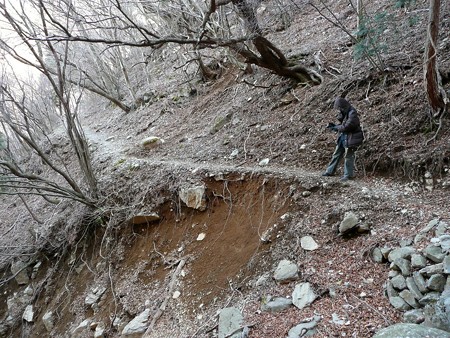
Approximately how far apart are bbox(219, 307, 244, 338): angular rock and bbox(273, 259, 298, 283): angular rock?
2.15 ft

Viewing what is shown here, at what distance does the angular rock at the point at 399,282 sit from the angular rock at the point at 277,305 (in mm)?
1127

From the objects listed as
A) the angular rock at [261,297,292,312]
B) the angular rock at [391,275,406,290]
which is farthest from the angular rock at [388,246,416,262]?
the angular rock at [261,297,292,312]

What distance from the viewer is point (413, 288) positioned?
286cm

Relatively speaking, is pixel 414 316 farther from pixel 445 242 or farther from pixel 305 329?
pixel 305 329

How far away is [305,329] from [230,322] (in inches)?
A: 37.9

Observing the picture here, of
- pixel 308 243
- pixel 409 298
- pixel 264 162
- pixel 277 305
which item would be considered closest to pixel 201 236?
pixel 264 162

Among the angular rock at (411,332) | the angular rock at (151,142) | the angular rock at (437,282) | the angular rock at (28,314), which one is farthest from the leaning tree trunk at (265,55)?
the angular rock at (28,314)

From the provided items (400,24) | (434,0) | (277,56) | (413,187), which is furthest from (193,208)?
(400,24)

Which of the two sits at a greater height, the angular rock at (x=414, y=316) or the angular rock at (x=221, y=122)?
the angular rock at (x=221, y=122)

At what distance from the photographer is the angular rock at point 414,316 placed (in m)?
2.62

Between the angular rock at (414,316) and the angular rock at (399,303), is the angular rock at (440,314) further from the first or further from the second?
the angular rock at (399,303)

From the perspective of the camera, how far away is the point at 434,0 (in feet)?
13.6

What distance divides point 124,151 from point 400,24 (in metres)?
8.45

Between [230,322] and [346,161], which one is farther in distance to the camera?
[346,161]
